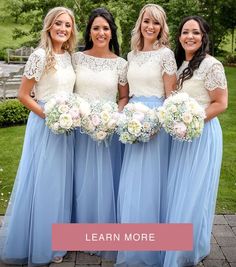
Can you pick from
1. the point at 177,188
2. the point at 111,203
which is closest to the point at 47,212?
the point at 111,203

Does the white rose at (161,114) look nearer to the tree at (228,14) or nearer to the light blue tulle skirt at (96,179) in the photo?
the light blue tulle skirt at (96,179)

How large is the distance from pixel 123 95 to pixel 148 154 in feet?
2.29

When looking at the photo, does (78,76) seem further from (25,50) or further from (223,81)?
(25,50)

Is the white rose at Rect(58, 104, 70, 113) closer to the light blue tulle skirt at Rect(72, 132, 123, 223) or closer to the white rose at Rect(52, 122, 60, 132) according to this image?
the white rose at Rect(52, 122, 60, 132)

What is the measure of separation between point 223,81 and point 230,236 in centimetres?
199

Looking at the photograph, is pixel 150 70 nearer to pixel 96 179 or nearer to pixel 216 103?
pixel 216 103

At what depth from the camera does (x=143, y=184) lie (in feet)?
14.0

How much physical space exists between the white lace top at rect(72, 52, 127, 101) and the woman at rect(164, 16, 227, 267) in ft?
2.01

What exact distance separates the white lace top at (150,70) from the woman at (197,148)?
0.53 feet

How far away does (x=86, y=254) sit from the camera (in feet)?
15.2

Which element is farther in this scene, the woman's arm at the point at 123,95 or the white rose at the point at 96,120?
the woman's arm at the point at 123,95

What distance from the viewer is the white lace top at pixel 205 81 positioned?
400 cm

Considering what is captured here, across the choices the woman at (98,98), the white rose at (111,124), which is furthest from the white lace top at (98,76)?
the white rose at (111,124)

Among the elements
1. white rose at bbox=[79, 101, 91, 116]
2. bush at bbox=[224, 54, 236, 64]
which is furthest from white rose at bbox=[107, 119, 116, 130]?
bush at bbox=[224, 54, 236, 64]
